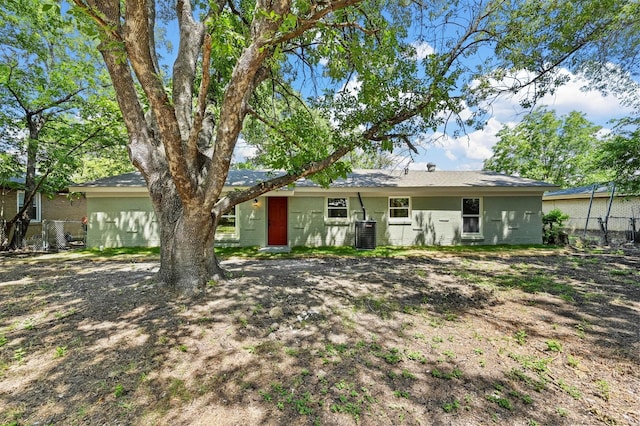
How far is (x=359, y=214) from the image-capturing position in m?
11.6

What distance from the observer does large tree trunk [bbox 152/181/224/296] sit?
15.7 feet

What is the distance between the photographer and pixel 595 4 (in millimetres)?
6414

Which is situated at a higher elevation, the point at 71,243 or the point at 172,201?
the point at 172,201

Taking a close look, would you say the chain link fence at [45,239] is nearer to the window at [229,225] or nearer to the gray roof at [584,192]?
the window at [229,225]

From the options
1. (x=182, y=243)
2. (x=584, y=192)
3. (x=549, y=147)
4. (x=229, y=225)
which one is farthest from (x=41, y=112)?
(x=549, y=147)

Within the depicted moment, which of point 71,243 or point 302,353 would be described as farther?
point 71,243

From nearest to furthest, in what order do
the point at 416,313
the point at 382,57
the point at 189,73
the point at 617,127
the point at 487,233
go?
the point at 416,313 < the point at 189,73 < the point at 382,57 < the point at 617,127 < the point at 487,233

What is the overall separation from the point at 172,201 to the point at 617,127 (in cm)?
1491

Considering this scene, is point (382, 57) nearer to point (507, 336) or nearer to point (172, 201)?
point (172, 201)

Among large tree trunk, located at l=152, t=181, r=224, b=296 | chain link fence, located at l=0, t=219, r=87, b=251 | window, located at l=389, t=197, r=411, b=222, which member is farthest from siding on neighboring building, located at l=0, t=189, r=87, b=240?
window, located at l=389, t=197, r=411, b=222

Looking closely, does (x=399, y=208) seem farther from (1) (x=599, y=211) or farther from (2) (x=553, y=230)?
(1) (x=599, y=211)

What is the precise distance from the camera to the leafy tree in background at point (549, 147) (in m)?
22.6

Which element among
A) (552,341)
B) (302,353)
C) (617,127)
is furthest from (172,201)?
(617,127)

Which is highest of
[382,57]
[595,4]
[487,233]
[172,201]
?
[595,4]
